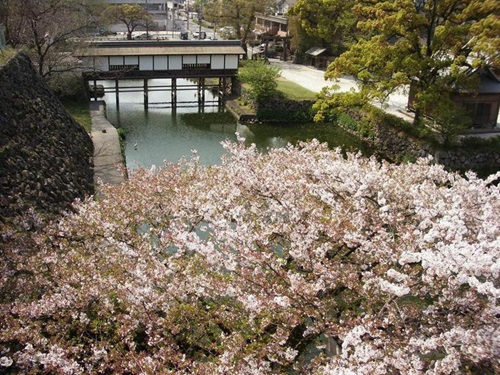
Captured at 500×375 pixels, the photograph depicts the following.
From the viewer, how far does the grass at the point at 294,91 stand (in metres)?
27.3

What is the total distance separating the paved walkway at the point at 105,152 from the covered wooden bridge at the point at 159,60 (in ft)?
11.5

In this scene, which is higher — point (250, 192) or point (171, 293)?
point (250, 192)

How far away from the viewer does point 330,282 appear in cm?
630

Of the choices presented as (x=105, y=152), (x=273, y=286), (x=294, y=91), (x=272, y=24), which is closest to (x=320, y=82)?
(x=294, y=91)

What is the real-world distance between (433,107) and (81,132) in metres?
13.6

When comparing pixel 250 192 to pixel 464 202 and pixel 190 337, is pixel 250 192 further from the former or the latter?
pixel 464 202

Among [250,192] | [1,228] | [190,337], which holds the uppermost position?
[250,192]

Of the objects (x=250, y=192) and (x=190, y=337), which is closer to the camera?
(x=190, y=337)

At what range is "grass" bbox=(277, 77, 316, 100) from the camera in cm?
2729

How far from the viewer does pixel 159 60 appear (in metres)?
27.5

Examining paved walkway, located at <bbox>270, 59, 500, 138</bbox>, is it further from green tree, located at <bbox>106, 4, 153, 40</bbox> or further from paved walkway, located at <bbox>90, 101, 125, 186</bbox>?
green tree, located at <bbox>106, 4, 153, 40</bbox>

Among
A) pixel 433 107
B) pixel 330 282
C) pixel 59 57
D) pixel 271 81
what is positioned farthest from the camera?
pixel 271 81

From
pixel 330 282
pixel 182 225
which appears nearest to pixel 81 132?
pixel 182 225

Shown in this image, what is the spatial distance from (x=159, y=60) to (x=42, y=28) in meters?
7.20
